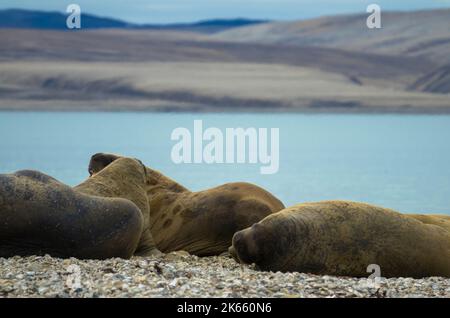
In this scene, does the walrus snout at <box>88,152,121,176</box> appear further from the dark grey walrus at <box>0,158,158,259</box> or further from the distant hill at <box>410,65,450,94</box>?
the distant hill at <box>410,65,450,94</box>

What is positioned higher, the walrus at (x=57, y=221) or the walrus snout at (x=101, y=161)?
the walrus snout at (x=101, y=161)

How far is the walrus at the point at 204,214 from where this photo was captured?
29.2 feet

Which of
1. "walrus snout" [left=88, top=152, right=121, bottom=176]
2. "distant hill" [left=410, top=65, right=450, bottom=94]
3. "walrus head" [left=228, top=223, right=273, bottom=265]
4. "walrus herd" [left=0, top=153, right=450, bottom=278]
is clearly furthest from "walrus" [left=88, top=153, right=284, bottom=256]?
"distant hill" [left=410, top=65, right=450, bottom=94]

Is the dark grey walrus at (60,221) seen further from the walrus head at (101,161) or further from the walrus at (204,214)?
the walrus head at (101,161)

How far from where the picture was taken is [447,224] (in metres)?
8.44

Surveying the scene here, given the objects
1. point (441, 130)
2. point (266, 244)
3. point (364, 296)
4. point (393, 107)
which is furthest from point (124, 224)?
point (393, 107)

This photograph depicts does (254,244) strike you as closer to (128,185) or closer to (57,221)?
(57,221)

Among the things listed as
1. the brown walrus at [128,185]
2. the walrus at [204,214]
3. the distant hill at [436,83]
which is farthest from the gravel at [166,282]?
the distant hill at [436,83]

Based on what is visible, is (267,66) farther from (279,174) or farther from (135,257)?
(135,257)

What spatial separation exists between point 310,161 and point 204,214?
17918mm

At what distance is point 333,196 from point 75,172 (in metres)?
5.90

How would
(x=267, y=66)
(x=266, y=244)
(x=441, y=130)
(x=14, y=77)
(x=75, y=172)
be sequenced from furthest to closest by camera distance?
(x=267, y=66)
(x=14, y=77)
(x=441, y=130)
(x=75, y=172)
(x=266, y=244)

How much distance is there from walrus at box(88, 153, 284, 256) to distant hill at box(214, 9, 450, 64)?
8175 centimetres

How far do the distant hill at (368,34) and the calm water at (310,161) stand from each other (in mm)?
54120
